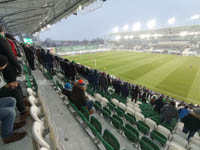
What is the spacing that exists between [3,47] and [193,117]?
16.9 feet

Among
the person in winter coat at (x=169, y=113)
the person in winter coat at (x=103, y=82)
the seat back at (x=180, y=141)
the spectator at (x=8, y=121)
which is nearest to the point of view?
the spectator at (x=8, y=121)

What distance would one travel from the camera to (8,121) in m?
1.61

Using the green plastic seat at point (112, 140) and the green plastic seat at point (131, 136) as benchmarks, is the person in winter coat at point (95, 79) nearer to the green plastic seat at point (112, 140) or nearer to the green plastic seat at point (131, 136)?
the green plastic seat at point (131, 136)

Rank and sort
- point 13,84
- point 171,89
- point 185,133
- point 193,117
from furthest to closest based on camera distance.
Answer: point 171,89
point 185,133
point 193,117
point 13,84

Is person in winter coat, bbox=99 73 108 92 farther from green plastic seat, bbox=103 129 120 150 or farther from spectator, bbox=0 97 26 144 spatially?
spectator, bbox=0 97 26 144

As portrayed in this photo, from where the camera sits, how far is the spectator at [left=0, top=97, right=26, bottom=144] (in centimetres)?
160

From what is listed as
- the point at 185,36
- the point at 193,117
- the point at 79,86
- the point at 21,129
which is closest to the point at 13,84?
the point at 21,129

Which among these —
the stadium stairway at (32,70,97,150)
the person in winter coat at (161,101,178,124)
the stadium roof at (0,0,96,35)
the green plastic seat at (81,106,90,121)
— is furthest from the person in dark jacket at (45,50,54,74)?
the person in winter coat at (161,101,178,124)

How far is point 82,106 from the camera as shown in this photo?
3.39 metres

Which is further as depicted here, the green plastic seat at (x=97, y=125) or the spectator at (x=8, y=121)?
the green plastic seat at (x=97, y=125)

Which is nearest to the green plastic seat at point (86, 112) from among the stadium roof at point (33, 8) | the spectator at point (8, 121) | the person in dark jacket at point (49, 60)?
the spectator at point (8, 121)

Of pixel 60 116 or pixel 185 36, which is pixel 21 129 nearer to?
pixel 60 116

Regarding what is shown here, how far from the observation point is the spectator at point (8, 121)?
5.24 feet

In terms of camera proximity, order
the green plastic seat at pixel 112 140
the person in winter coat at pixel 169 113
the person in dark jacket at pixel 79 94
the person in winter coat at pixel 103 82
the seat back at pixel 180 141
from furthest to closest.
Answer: the person in winter coat at pixel 103 82, the person in winter coat at pixel 169 113, the seat back at pixel 180 141, the person in dark jacket at pixel 79 94, the green plastic seat at pixel 112 140
